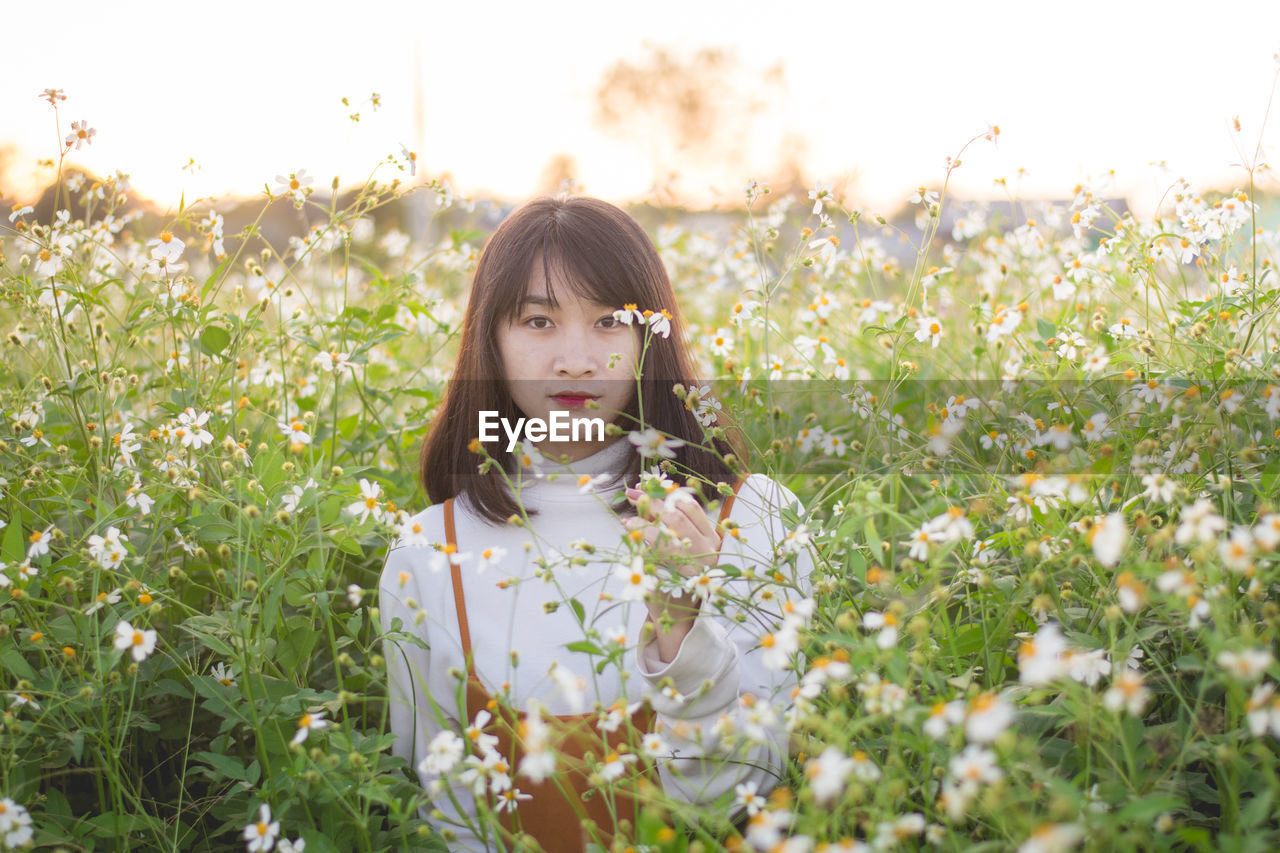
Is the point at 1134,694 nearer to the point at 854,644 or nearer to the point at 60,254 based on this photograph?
the point at 854,644

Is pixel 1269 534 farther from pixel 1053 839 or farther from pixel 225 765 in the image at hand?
pixel 225 765

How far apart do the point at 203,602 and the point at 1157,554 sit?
1445 millimetres

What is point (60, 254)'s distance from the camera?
60.1 inches

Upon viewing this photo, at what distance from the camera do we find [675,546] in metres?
1.06

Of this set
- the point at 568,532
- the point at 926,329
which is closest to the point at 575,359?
the point at 568,532

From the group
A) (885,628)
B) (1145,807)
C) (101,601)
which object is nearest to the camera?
(1145,807)

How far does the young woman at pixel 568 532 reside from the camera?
122cm

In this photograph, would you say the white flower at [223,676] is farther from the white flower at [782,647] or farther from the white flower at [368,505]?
the white flower at [782,647]

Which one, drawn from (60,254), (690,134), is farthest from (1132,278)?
(690,134)

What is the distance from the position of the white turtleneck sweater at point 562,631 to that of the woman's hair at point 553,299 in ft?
0.20

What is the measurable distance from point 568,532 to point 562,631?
0.56ft

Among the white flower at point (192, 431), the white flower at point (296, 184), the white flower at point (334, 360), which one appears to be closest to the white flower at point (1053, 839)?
the white flower at point (192, 431)

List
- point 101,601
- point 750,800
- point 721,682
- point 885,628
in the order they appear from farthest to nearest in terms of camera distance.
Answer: point 721,682 < point 101,601 < point 750,800 < point 885,628

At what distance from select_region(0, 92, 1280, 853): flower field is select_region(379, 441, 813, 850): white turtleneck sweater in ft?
0.22
